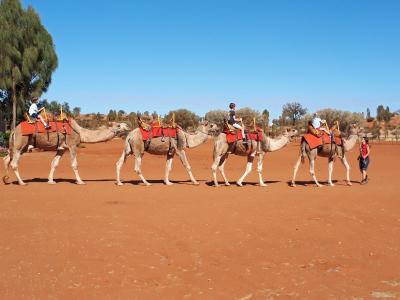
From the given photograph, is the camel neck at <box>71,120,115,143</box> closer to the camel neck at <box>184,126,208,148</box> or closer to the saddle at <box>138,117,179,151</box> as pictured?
the saddle at <box>138,117,179,151</box>

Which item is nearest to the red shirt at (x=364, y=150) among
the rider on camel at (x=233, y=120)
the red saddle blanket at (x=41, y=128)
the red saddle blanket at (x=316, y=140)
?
the red saddle blanket at (x=316, y=140)

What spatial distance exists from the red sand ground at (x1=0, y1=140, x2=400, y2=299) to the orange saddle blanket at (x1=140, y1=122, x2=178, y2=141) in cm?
280

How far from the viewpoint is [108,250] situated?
22.5ft

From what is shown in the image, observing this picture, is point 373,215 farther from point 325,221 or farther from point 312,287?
point 312,287

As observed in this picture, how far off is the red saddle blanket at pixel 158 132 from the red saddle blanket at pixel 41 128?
2.45m

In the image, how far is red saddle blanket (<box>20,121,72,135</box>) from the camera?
46.8 feet

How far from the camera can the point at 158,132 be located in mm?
15094

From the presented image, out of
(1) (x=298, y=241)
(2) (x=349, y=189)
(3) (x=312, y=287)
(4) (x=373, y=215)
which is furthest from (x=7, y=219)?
(2) (x=349, y=189)

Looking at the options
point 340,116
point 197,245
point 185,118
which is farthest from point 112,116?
point 197,245

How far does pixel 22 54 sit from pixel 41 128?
20.7 metres

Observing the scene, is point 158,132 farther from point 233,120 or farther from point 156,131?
point 233,120

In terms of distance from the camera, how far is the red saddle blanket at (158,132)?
14.9 m

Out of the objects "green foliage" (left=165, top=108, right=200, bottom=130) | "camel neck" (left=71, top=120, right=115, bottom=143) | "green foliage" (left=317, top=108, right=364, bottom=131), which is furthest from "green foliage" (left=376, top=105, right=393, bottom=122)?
"camel neck" (left=71, top=120, right=115, bottom=143)

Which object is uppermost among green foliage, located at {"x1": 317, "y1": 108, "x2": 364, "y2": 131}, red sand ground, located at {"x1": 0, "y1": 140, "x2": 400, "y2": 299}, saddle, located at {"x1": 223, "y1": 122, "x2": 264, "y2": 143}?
green foliage, located at {"x1": 317, "y1": 108, "x2": 364, "y2": 131}
